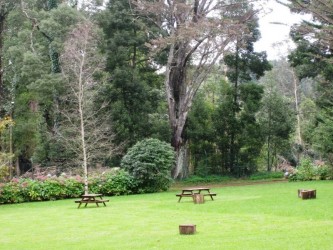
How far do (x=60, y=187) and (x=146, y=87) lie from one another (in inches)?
446

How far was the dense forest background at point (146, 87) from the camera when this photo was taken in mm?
26519

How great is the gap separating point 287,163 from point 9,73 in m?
20.2

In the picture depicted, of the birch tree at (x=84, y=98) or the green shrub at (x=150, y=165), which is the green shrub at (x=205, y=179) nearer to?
the birch tree at (x=84, y=98)

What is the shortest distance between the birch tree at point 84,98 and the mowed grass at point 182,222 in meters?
8.39

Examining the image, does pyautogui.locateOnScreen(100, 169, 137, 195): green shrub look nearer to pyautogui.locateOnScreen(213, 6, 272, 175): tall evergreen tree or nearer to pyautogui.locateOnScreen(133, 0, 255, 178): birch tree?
pyautogui.locateOnScreen(133, 0, 255, 178): birch tree

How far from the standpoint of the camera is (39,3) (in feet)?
107

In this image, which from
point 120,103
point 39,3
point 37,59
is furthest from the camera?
point 39,3

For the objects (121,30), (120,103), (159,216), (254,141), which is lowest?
(159,216)

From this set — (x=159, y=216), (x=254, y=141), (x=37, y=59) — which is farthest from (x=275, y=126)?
(x=159, y=216)

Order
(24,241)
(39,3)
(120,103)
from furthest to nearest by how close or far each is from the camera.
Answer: (39,3) < (120,103) < (24,241)

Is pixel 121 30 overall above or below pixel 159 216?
above

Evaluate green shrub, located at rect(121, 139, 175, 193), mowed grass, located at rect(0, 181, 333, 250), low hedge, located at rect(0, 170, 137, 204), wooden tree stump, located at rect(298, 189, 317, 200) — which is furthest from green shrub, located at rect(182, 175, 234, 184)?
wooden tree stump, located at rect(298, 189, 317, 200)

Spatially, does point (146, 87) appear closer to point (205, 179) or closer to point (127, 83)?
point (127, 83)

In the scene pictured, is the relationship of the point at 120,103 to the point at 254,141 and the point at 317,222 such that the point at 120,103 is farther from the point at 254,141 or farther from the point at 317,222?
the point at 317,222
